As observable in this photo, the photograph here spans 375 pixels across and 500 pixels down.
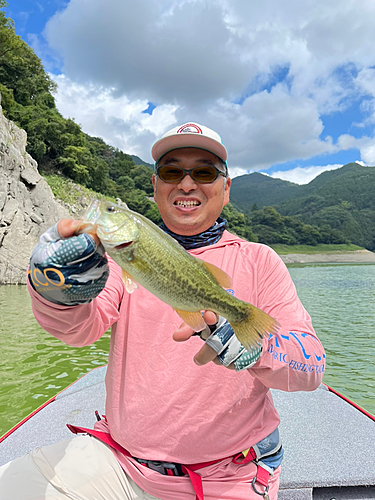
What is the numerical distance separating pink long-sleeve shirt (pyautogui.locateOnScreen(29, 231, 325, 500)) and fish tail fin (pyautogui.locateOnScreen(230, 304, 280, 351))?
0.12 m

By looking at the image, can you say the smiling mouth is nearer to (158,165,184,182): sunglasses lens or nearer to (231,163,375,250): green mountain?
(158,165,184,182): sunglasses lens

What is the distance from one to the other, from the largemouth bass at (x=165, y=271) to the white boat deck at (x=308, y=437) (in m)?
2.18

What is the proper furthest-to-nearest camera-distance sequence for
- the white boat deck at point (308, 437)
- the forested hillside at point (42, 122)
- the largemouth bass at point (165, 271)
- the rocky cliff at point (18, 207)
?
the forested hillside at point (42, 122)
the rocky cliff at point (18, 207)
the white boat deck at point (308, 437)
the largemouth bass at point (165, 271)

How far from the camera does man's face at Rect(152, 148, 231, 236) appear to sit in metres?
2.75

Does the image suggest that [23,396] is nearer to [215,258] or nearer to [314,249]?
[215,258]

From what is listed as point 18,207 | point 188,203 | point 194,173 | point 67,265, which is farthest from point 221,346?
point 18,207

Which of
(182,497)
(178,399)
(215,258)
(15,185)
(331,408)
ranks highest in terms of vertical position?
(15,185)

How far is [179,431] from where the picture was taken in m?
2.14

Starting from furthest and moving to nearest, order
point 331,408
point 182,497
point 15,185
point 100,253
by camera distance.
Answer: point 15,185
point 331,408
point 182,497
point 100,253

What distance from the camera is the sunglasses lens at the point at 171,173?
278 centimetres

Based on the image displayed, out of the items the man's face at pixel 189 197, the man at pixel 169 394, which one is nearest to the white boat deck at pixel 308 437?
the man at pixel 169 394

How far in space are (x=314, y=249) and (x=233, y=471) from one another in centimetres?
11936

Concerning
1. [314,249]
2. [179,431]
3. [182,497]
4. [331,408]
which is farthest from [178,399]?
[314,249]

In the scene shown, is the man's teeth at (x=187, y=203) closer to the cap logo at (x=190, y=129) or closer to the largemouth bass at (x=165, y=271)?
the cap logo at (x=190, y=129)
